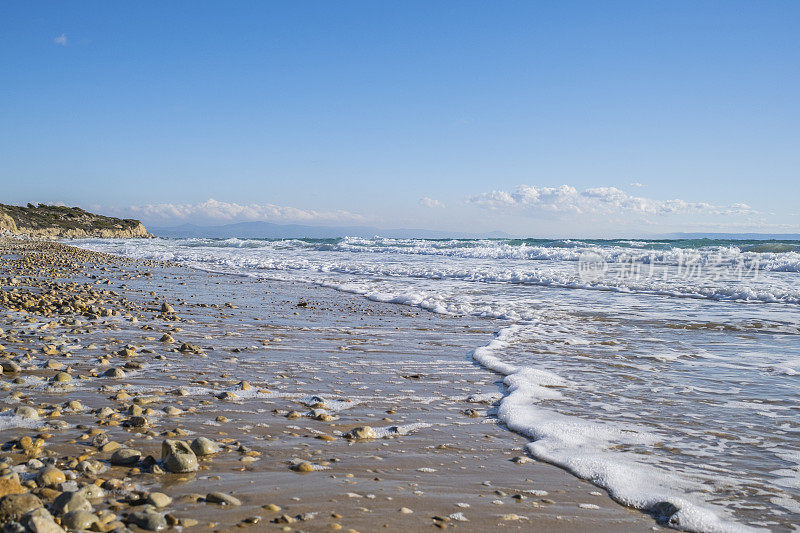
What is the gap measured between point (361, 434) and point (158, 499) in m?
1.31

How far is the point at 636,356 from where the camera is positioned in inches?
239

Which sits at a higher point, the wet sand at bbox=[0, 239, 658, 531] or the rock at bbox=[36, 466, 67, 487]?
the rock at bbox=[36, 466, 67, 487]

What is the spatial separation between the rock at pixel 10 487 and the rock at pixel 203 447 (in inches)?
31.6

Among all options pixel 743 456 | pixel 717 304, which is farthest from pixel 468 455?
pixel 717 304

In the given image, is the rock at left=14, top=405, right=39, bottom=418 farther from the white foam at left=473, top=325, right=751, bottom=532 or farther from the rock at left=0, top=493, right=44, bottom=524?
the white foam at left=473, top=325, right=751, bottom=532

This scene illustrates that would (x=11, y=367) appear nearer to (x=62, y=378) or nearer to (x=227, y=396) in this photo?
(x=62, y=378)

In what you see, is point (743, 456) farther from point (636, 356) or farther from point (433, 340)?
point (433, 340)

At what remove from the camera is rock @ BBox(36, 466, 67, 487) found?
2.42 metres

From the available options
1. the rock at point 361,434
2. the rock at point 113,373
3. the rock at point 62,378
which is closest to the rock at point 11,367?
the rock at point 62,378

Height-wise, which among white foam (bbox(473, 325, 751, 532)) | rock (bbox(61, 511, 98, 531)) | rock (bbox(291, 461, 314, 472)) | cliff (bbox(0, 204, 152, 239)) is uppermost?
cliff (bbox(0, 204, 152, 239))

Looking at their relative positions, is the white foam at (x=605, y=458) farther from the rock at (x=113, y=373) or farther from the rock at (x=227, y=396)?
the rock at (x=113, y=373)

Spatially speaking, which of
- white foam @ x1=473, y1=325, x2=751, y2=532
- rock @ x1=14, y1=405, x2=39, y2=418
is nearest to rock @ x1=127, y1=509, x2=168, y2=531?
rock @ x1=14, y1=405, x2=39, y2=418

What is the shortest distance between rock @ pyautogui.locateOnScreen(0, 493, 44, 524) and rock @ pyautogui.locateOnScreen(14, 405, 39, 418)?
1507 millimetres

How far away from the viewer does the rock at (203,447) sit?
9.57 ft
